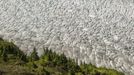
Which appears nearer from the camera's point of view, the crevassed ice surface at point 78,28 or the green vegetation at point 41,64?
the green vegetation at point 41,64

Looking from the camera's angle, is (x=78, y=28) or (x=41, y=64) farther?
(x=78, y=28)

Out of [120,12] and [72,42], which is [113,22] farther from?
[72,42]

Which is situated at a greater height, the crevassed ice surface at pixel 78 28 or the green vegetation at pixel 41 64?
the crevassed ice surface at pixel 78 28

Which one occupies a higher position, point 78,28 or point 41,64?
point 78,28
